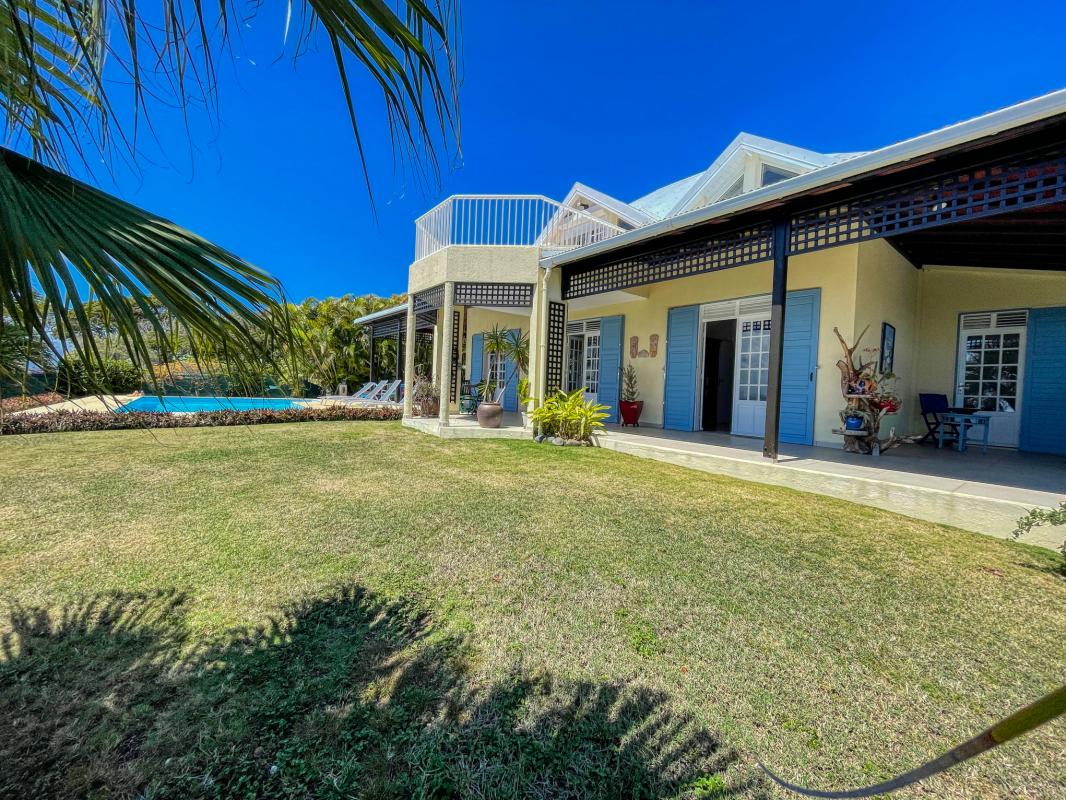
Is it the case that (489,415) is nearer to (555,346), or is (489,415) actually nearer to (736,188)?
(555,346)

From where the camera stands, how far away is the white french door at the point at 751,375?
7898mm

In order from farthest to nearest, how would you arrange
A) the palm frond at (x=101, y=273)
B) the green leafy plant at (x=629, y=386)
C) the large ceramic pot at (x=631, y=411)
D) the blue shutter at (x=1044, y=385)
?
1. the green leafy plant at (x=629, y=386)
2. the large ceramic pot at (x=631, y=411)
3. the blue shutter at (x=1044, y=385)
4. the palm frond at (x=101, y=273)

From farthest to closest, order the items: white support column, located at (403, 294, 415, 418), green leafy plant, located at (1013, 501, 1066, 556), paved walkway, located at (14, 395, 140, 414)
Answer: white support column, located at (403, 294, 415, 418) < green leafy plant, located at (1013, 501, 1066, 556) < paved walkway, located at (14, 395, 140, 414)

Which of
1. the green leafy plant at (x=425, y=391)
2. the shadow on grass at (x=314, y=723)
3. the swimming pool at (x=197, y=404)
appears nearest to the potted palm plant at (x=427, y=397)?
the green leafy plant at (x=425, y=391)

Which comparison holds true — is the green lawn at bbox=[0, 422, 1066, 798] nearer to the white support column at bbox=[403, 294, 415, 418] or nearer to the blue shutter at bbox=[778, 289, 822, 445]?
the blue shutter at bbox=[778, 289, 822, 445]

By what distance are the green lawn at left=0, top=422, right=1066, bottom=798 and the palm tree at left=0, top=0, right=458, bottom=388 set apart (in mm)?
1532

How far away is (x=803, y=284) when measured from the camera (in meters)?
7.35

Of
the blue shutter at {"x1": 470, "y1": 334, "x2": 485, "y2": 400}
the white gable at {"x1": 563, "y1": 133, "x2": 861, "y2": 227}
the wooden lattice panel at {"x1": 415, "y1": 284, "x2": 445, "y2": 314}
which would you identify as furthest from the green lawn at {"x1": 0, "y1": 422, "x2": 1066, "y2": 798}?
the blue shutter at {"x1": 470, "y1": 334, "x2": 485, "y2": 400}

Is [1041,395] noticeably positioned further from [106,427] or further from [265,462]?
[106,427]

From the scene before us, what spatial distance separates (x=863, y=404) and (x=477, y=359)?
1005cm

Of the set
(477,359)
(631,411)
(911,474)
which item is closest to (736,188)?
(631,411)

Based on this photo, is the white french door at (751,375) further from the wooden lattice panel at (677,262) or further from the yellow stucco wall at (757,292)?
the wooden lattice panel at (677,262)

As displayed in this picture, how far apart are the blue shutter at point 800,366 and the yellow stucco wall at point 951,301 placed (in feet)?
9.78

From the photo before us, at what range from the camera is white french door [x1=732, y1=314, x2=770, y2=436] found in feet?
25.9
